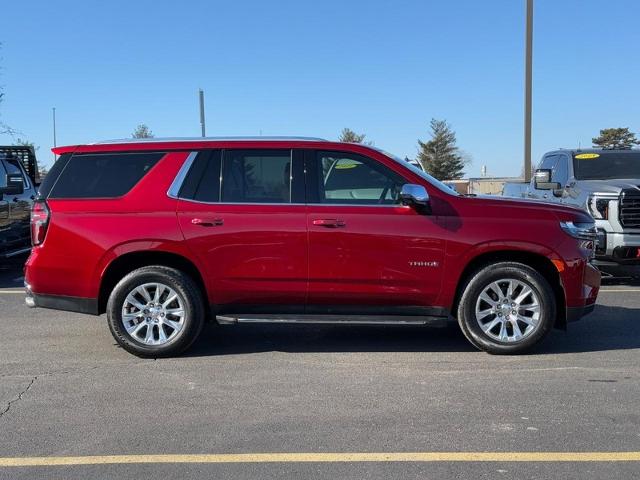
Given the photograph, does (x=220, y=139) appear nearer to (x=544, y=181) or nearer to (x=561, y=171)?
(x=544, y=181)

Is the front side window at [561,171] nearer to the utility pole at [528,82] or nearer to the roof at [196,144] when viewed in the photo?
the utility pole at [528,82]

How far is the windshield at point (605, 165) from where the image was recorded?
1016 cm

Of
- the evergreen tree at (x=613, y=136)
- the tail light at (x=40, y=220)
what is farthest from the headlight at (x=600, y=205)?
the evergreen tree at (x=613, y=136)

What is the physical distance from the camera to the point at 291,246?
554cm

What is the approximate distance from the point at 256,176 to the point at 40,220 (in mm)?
2013

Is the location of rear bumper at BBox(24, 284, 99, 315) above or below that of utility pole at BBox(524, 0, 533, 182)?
below

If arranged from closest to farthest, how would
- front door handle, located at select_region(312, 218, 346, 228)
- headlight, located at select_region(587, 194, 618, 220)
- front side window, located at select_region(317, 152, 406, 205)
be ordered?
front door handle, located at select_region(312, 218, 346, 228) → front side window, located at select_region(317, 152, 406, 205) → headlight, located at select_region(587, 194, 618, 220)

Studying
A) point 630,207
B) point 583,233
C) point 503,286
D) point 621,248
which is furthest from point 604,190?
point 503,286

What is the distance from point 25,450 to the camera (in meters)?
3.80

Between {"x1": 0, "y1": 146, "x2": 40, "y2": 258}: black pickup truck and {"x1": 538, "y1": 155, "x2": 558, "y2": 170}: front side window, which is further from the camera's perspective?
{"x1": 538, "y1": 155, "x2": 558, "y2": 170}: front side window

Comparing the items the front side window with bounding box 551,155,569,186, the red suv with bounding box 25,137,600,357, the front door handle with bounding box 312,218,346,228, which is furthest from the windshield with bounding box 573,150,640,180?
the front door handle with bounding box 312,218,346,228

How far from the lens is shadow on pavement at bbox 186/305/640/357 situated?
237 inches

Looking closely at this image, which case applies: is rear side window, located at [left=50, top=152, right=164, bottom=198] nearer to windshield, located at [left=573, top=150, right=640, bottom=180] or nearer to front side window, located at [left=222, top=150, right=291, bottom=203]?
front side window, located at [left=222, top=150, right=291, bottom=203]

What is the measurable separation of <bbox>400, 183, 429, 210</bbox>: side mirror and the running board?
1012 mm
